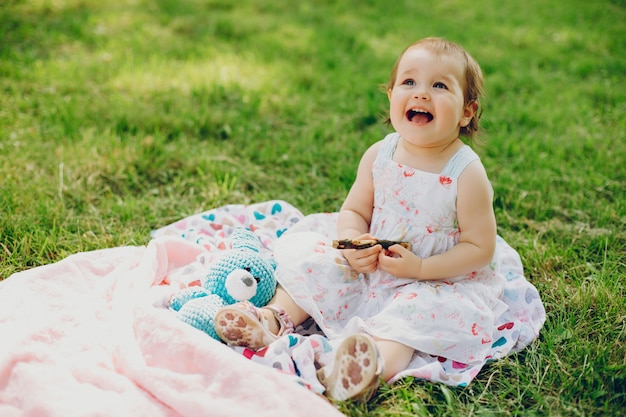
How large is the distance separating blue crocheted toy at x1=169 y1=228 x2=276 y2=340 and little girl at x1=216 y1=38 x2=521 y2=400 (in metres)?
0.05

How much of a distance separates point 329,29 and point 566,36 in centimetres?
211

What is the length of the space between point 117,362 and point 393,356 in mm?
824

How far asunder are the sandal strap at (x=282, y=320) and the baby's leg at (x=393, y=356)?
294 millimetres

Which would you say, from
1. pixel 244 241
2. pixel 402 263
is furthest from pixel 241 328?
pixel 402 263

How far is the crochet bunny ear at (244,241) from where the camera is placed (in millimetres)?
2160

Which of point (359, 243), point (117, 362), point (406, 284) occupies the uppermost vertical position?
point (359, 243)

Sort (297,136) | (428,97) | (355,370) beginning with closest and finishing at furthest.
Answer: (355,370), (428,97), (297,136)

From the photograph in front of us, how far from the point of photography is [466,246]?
1968 millimetres

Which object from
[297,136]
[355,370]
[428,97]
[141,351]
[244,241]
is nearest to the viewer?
[355,370]

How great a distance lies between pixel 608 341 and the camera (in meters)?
1.93

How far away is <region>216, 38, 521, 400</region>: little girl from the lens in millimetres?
1851

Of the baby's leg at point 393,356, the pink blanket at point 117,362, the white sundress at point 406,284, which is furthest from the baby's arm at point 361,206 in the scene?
the pink blanket at point 117,362

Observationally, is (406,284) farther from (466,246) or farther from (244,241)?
(244,241)

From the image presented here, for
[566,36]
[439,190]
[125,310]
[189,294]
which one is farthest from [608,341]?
[566,36]
